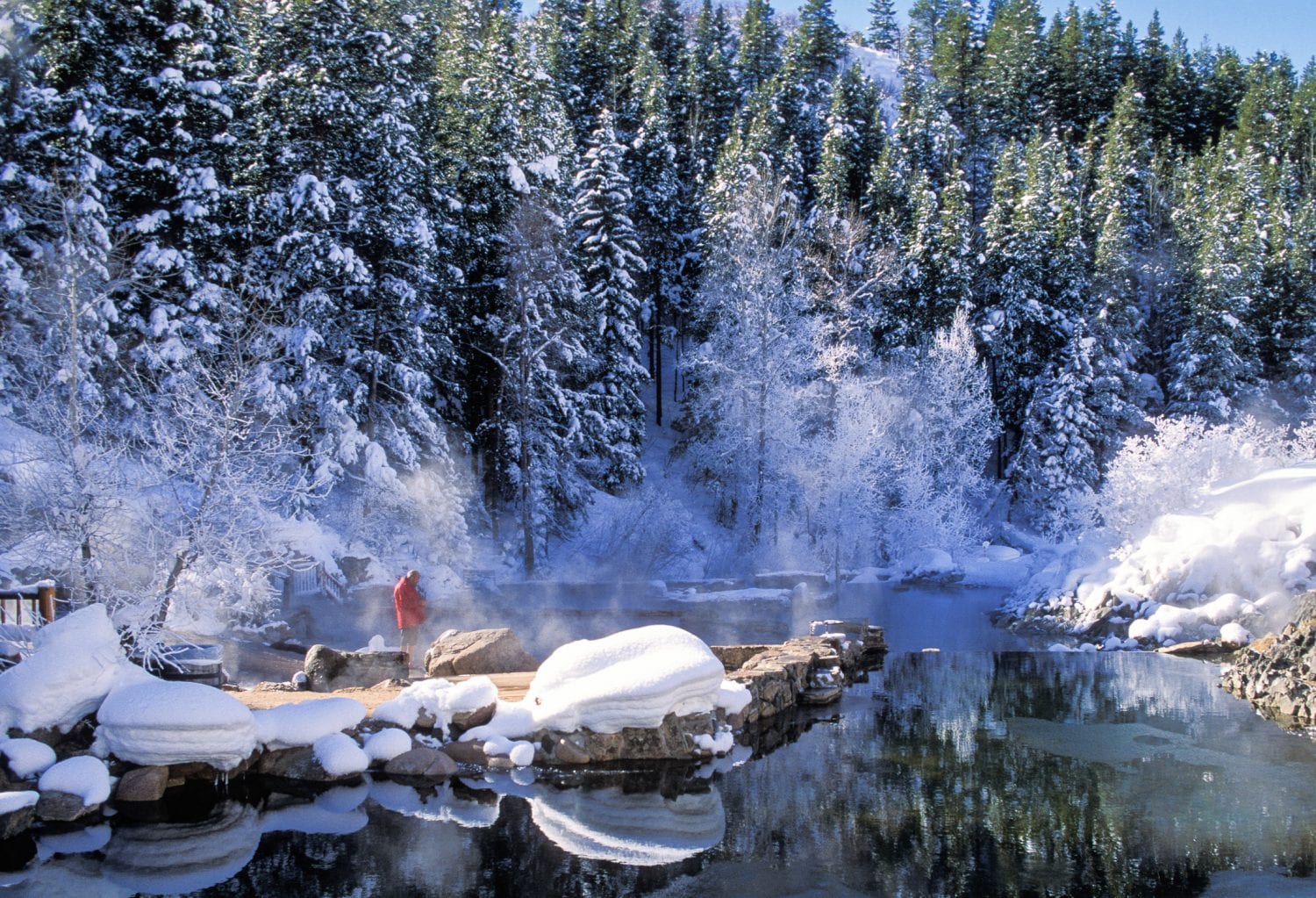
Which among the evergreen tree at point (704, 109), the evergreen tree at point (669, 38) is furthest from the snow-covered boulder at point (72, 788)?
the evergreen tree at point (669, 38)

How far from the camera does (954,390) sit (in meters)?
37.2

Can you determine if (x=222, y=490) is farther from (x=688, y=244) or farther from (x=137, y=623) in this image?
(x=688, y=244)

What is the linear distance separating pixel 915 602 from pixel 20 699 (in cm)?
2347

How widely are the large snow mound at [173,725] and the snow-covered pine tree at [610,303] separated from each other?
2372cm

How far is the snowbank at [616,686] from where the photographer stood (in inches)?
435

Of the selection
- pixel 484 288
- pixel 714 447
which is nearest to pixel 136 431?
pixel 484 288

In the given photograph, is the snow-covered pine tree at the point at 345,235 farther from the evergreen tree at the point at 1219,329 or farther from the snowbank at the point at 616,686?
the evergreen tree at the point at 1219,329

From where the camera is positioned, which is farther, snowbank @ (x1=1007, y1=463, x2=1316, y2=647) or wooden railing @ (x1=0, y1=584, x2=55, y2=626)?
snowbank @ (x1=1007, y1=463, x2=1316, y2=647)

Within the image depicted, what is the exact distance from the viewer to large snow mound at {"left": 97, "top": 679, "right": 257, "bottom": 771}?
971cm

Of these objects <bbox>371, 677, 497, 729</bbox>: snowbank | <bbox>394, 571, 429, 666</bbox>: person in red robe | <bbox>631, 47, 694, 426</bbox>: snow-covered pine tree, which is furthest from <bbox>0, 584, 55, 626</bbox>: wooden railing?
<bbox>631, 47, 694, 426</bbox>: snow-covered pine tree

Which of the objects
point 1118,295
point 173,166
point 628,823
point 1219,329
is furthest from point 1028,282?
point 628,823

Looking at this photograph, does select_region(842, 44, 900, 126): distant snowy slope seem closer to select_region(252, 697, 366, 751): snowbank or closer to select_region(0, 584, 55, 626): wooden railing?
select_region(0, 584, 55, 626): wooden railing

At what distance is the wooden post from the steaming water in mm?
4557

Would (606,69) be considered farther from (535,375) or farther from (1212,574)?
(1212,574)
